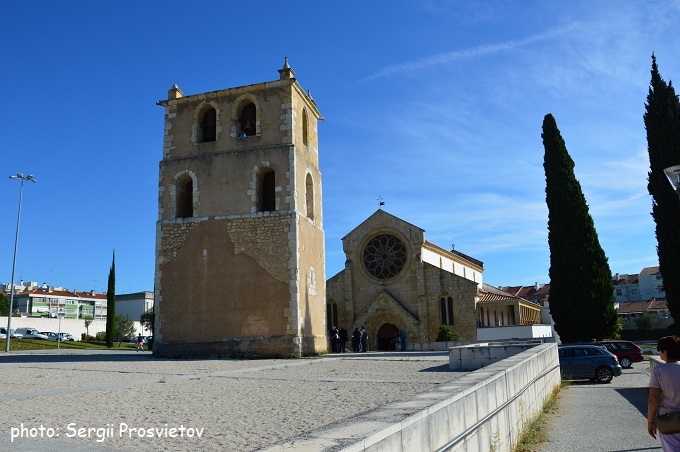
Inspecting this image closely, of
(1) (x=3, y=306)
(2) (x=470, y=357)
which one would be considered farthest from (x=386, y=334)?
(1) (x=3, y=306)

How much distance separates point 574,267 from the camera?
94.6 feet

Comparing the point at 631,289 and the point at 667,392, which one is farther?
the point at 631,289

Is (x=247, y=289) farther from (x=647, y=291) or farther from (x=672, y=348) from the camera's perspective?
(x=647, y=291)

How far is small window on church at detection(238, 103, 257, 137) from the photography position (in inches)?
949

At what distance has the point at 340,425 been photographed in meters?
3.89

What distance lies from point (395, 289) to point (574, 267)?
47.9 ft

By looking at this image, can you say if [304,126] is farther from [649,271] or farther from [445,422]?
[649,271]

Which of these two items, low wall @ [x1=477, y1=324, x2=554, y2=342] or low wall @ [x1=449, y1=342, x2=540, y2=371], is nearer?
low wall @ [x1=449, y1=342, x2=540, y2=371]

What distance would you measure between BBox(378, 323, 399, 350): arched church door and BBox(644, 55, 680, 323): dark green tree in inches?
788

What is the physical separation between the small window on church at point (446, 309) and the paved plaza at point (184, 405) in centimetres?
2561

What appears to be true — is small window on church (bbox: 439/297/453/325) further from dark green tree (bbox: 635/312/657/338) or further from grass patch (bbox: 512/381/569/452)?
dark green tree (bbox: 635/312/657/338)

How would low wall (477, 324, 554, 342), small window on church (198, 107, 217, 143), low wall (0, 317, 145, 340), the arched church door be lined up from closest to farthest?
1. small window on church (198, 107, 217, 143)
2. low wall (477, 324, 554, 342)
3. the arched church door
4. low wall (0, 317, 145, 340)

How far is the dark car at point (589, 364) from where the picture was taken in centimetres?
1741

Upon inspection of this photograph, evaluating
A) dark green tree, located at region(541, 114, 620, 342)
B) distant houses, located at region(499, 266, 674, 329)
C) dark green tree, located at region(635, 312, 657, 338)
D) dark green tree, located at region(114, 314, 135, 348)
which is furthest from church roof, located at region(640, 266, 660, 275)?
dark green tree, located at region(114, 314, 135, 348)
